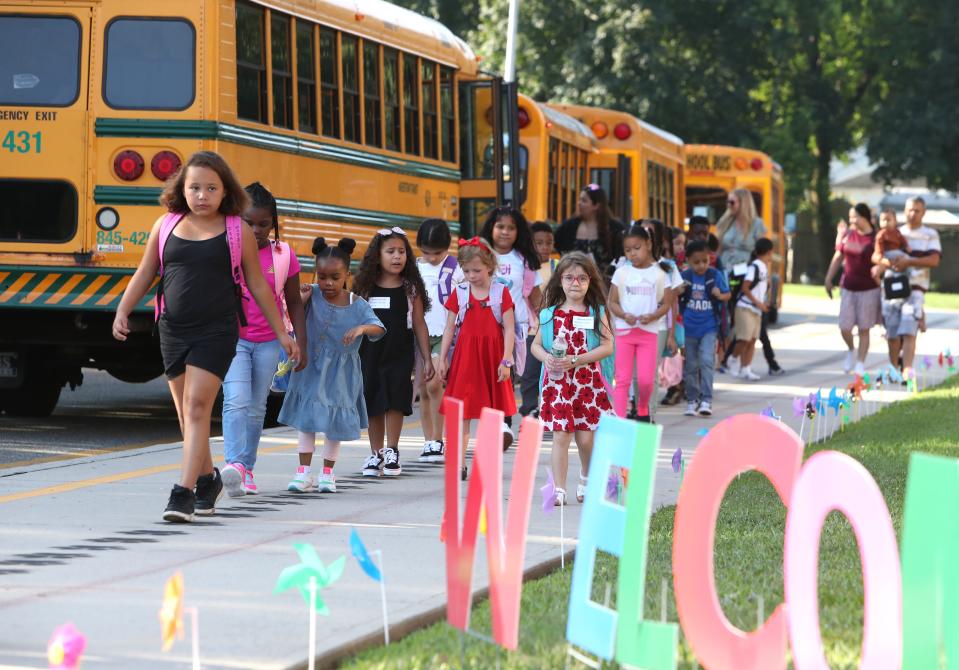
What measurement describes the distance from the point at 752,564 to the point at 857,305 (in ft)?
36.7

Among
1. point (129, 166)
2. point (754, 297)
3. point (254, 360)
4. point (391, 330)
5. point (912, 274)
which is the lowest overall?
point (254, 360)

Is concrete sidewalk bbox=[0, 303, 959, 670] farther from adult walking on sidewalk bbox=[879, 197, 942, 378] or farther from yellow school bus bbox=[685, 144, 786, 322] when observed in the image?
yellow school bus bbox=[685, 144, 786, 322]

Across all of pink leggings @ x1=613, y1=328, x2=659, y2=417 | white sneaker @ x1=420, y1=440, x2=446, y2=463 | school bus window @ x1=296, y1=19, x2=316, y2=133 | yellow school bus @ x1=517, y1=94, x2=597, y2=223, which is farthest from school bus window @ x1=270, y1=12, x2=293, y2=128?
yellow school bus @ x1=517, y1=94, x2=597, y2=223

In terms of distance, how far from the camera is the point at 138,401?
1602 cm

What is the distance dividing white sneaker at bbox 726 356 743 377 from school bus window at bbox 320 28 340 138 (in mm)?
6419

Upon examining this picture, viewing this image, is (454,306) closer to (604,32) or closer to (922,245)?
(922,245)

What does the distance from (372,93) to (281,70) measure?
1.62 metres

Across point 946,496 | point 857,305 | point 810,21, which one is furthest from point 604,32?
point 946,496

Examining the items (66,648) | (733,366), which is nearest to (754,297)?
(733,366)

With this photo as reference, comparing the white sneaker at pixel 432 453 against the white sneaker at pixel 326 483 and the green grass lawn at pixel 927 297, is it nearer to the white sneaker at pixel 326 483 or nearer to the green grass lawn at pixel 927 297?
the white sneaker at pixel 326 483

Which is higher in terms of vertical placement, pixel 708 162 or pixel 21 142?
pixel 708 162

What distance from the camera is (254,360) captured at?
894cm

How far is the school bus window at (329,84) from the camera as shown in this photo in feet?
45.2

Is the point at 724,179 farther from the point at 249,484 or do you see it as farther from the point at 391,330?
the point at 249,484
